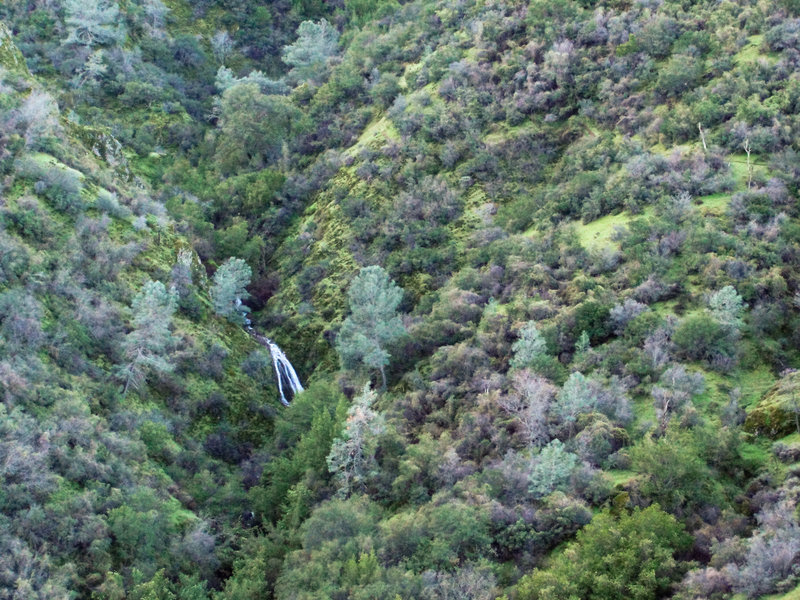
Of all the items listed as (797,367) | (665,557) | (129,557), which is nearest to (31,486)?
(129,557)

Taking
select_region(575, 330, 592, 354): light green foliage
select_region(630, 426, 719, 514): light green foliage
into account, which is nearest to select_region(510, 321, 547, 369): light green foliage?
select_region(575, 330, 592, 354): light green foliage

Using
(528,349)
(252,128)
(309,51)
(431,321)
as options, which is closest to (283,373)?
(431,321)

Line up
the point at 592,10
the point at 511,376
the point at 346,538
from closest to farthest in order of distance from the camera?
the point at 346,538
the point at 511,376
the point at 592,10

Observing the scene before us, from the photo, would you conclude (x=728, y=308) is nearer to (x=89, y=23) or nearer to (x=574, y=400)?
(x=574, y=400)

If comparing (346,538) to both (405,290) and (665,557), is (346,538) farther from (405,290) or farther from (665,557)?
(405,290)

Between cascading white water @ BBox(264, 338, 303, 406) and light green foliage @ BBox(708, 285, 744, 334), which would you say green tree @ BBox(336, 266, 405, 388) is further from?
light green foliage @ BBox(708, 285, 744, 334)

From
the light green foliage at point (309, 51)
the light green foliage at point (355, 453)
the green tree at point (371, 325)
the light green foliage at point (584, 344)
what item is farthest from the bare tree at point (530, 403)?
the light green foliage at point (309, 51)
